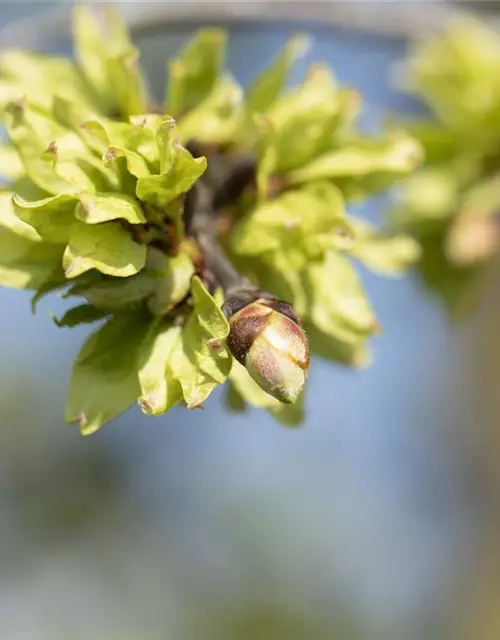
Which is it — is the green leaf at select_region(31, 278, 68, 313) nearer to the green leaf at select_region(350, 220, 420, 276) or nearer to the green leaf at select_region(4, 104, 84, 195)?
the green leaf at select_region(4, 104, 84, 195)

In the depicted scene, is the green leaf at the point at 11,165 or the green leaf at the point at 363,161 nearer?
the green leaf at the point at 11,165

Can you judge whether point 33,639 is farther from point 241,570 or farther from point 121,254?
point 121,254

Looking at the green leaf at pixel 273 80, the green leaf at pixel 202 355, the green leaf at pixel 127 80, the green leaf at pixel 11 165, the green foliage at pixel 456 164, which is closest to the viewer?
the green leaf at pixel 202 355

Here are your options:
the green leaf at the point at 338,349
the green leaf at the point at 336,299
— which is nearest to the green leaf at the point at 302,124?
the green leaf at the point at 336,299

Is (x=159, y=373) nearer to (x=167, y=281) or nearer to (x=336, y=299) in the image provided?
(x=167, y=281)

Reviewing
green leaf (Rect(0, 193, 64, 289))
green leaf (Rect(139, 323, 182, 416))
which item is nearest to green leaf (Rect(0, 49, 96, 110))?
green leaf (Rect(0, 193, 64, 289))

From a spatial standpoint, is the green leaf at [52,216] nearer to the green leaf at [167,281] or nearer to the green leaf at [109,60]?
the green leaf at [167,281]

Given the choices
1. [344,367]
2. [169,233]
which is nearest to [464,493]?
[344,367]
